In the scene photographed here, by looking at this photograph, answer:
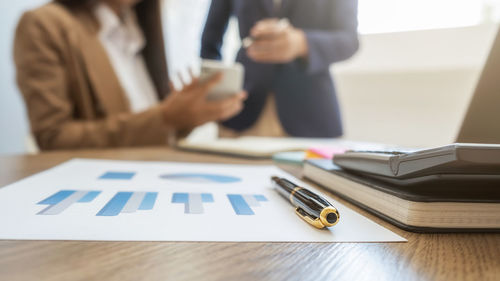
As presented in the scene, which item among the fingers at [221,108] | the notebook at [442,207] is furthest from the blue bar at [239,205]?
the fingers at [221,108]

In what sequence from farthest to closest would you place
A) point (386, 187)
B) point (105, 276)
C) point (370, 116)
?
1. point (370, 116)
2. point (386, 187)
3. point (105, 276)

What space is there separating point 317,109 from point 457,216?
86 centimetres

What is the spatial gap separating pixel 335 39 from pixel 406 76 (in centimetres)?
80

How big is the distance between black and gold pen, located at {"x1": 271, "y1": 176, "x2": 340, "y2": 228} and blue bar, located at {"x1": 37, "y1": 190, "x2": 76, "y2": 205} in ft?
0.64

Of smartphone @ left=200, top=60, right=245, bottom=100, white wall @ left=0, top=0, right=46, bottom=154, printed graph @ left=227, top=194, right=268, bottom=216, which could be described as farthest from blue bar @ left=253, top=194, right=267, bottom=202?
white wall @ left=0, top=0, right=46, bottom=154

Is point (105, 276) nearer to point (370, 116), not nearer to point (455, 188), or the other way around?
point (455, 188)

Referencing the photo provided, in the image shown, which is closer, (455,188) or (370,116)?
(455,188)

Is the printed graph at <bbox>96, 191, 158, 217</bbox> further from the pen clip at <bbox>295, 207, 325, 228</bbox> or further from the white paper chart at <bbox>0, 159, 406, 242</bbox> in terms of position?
the pen clip at <bbox>295, 207, 325, 228</bbox>

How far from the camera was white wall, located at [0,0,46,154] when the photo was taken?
170cm

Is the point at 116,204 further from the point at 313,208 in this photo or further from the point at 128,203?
the point at 313,208

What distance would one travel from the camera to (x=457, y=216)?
26cm

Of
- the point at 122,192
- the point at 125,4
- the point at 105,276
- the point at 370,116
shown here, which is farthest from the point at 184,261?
the point at 370,116

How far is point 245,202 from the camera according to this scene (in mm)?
311

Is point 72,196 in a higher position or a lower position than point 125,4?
lower
